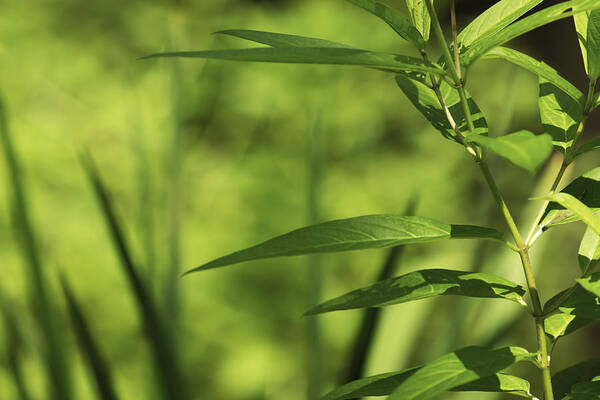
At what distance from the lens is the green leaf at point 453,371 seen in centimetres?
17

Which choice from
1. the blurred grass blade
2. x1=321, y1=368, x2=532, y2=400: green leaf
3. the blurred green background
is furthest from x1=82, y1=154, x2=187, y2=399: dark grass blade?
the blurred green background

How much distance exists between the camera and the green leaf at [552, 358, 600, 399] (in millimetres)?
228

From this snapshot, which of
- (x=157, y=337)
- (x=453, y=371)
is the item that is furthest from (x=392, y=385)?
(x=157, y=337)

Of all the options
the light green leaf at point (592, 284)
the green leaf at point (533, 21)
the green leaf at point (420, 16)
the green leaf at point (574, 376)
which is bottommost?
the green leaf at point (574, 376)

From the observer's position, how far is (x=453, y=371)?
18 centimetres

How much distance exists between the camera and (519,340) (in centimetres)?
121

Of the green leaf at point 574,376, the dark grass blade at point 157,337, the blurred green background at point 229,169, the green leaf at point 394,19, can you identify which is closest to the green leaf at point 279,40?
the green leaf at point 394,19

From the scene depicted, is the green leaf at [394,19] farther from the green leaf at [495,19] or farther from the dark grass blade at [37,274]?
the dark grass blade at [37,274]

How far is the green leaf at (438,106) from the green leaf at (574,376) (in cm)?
9

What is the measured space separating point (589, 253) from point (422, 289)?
0.20 feet

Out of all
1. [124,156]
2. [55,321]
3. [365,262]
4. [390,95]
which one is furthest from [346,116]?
[55,321]

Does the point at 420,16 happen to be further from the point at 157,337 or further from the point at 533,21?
the point at 157,337

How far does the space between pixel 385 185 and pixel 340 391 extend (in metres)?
0.95

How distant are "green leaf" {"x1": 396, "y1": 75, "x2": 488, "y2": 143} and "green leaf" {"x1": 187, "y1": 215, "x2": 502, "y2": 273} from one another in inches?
1.3
